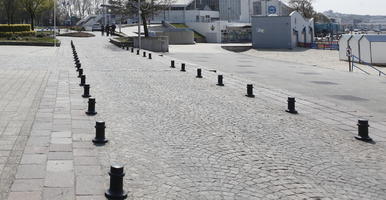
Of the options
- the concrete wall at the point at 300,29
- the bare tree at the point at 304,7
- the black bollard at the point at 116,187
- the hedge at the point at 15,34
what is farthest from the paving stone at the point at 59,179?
the bare tree at the point at 304,7

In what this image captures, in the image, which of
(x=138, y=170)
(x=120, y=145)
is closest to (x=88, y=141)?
(x=120, y=145)

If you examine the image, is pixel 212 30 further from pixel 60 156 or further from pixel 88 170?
pixel 88 170

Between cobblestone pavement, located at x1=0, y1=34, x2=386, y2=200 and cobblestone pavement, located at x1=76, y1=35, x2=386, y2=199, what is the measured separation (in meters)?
0.02

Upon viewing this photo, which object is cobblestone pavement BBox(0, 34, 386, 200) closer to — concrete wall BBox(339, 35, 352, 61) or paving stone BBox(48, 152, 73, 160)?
paving stone BBox(48, 152, 73, 160)

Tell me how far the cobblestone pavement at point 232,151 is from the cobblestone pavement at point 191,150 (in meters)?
0.02

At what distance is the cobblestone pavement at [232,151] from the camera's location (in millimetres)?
5211

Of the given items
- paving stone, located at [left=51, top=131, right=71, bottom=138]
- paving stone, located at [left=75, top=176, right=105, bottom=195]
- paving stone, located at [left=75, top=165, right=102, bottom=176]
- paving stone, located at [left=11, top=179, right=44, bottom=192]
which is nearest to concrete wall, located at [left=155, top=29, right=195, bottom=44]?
paving stone, located at [left=51, top=131, right=71, bottom=138]

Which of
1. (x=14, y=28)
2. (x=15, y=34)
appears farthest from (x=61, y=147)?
(x=14, y=28)

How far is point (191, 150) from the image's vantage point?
6.90m

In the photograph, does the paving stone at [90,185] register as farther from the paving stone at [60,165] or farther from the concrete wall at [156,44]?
the concrete wall at [156,44]

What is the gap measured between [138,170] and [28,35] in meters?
50.1

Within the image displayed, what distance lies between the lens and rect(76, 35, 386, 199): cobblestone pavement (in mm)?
5211

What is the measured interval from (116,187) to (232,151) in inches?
106

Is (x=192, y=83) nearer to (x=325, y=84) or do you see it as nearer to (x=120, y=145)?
(x=325, y=84)
